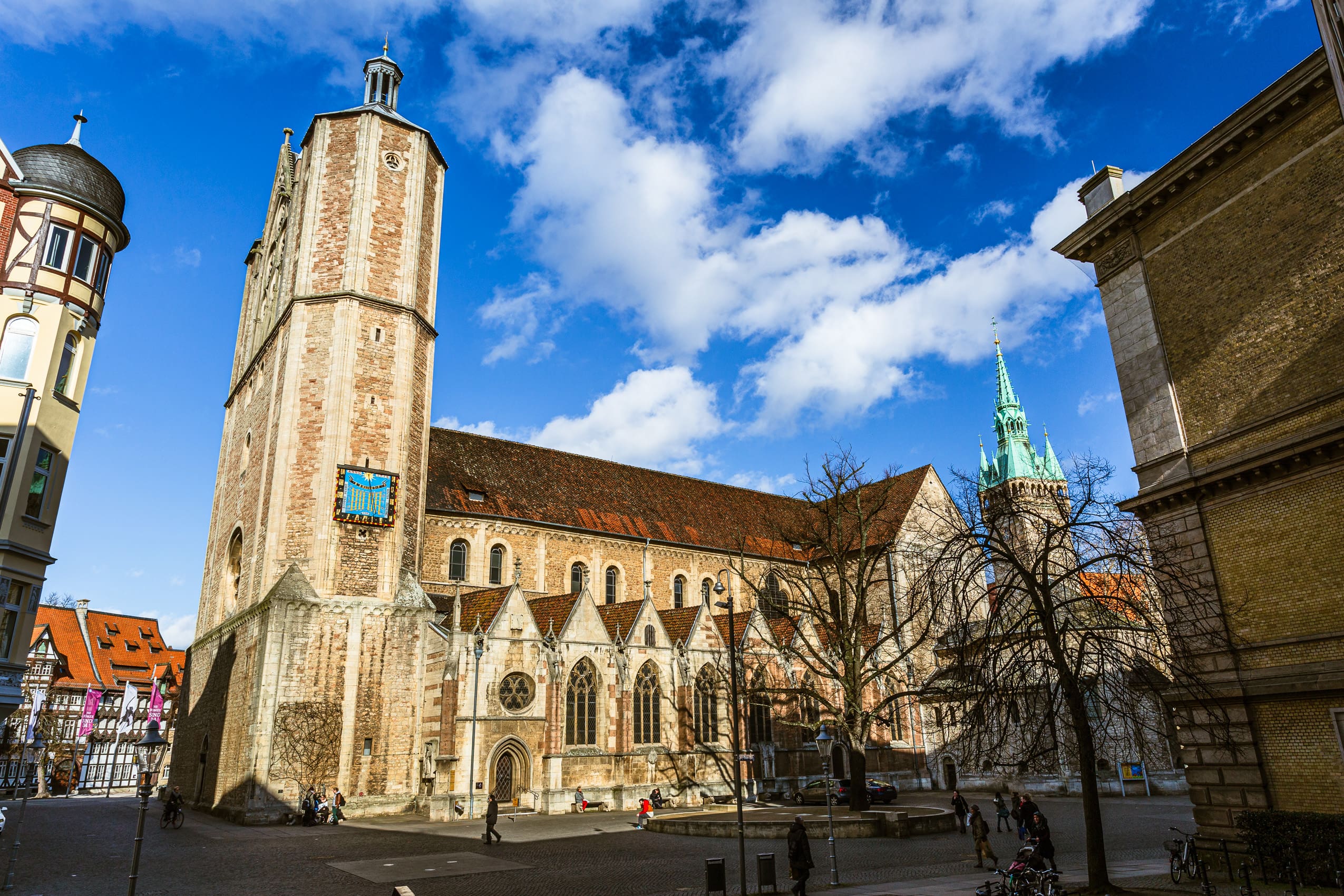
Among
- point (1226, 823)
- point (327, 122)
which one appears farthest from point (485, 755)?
point (327, 122)

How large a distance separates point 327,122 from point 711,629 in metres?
29.2

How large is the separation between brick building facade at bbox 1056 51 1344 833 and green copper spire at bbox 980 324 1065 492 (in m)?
61.6

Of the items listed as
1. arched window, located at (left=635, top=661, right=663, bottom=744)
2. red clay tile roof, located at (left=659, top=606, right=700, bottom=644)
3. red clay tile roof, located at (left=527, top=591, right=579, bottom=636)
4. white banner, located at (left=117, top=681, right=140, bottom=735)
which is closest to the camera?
red clay tile roof, located at (left=527, top=591, right=579, bottom=636)

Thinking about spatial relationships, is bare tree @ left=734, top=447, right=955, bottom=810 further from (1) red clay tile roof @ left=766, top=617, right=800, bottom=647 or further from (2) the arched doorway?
(2) the arched doorway

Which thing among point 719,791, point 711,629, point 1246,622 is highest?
point 711,629

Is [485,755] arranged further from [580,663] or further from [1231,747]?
[1231,747]

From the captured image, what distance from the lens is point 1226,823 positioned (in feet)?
55.0

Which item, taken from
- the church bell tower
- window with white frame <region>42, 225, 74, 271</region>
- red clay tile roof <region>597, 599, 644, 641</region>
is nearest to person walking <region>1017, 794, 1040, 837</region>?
red clay tile roof <region>597, 599, 644, 641</region>

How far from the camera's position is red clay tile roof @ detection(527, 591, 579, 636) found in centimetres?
3472

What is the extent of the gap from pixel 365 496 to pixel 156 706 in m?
17.7

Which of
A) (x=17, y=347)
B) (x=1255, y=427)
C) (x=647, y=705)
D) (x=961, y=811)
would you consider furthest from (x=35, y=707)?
(x=1255, y=427)

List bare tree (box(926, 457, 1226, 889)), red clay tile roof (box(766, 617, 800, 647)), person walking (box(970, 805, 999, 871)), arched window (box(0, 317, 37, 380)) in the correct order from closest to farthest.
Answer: bare tree (box(926, 457, 1226, 889)) → person walking (box(970, 805, 999, 871)) → arched window (box(0, 317, 37, 380)) → red clay tile roof (box(766, 617, 800, 647))

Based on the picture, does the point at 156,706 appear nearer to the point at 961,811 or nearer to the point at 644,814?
the point at 644,814

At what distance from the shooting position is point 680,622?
39.4 meters
